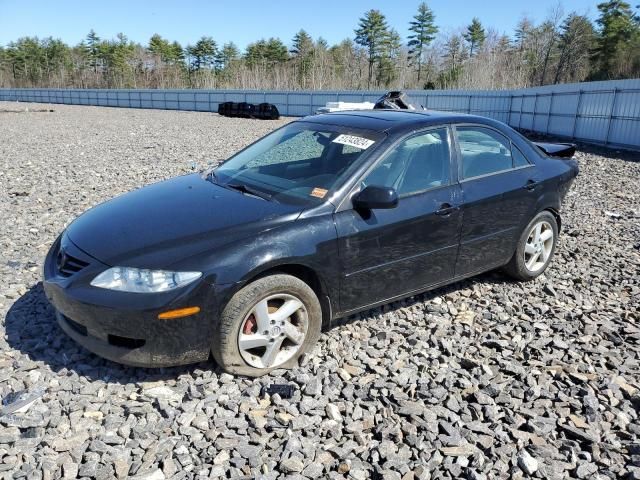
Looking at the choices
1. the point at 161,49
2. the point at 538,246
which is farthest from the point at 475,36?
the point at 538,246

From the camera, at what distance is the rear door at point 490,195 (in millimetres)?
4184

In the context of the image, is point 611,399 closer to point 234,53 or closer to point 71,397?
point 71,397

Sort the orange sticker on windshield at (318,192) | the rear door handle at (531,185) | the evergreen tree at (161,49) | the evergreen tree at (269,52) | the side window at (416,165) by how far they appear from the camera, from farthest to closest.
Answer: the evergreen tree at (161,49) → the evergreen tree at (269,52) → the rear door handle at (531,185) → the side window at (416,165) → the orange sticker on windshield at (318,192)

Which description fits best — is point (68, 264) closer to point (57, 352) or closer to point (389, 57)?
point (57, 352)

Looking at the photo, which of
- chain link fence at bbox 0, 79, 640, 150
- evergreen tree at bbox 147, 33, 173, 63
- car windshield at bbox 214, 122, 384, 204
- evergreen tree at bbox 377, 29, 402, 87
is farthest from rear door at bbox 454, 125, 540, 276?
evergreen tree at bbox 147, 33, 173, 63

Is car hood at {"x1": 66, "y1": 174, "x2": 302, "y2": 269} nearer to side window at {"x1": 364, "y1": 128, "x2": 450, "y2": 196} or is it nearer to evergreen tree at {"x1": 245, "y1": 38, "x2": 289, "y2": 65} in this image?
side window at {"x1": 364, "y1": 128, "x2": 450, "y2": 196}

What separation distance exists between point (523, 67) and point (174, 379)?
74.1m

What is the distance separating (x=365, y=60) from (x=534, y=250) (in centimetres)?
7751

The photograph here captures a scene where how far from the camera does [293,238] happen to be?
323 centimetres

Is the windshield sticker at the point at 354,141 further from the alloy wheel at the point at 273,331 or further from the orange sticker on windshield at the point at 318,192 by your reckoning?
the alloy wheel at the point at 273,331

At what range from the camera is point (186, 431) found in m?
2.80

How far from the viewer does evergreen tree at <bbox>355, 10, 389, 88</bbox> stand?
2990 inches

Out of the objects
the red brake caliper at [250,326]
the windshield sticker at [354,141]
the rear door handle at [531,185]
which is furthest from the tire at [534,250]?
the red brake caliper at [250,326]

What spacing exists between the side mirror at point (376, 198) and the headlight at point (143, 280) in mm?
1178
